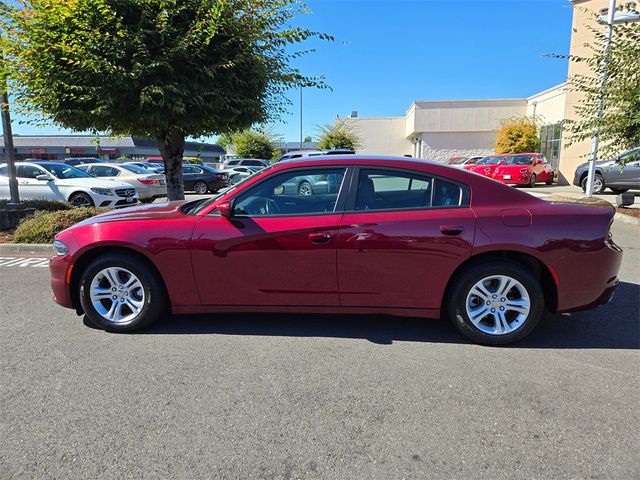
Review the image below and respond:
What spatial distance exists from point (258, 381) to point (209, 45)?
5.61 metres

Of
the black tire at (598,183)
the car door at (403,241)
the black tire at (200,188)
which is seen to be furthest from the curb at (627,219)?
the black tire at (200,188)

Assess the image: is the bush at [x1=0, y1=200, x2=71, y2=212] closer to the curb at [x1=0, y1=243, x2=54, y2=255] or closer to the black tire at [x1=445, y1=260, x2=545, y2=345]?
the curb at [x1=0, y1=243, x2=54, y2=255]

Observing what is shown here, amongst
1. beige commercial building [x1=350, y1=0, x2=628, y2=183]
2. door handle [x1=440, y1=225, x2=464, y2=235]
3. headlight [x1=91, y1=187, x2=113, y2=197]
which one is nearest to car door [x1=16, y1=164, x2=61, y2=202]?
headlight [x1=91, y1=187, x2=113, y2=197]

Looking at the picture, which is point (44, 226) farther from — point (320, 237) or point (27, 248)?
point (320, 237)

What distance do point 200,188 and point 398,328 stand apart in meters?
16.1

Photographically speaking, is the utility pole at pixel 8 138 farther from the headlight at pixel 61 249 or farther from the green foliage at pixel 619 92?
the green foliage at pixel 619 92

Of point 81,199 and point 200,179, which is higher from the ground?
point 200,179

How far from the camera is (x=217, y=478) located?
217 centimetres

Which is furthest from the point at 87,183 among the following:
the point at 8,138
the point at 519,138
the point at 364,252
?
the point at 519,138

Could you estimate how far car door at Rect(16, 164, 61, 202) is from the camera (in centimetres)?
1088

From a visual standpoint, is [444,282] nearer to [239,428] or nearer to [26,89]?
[239,428]

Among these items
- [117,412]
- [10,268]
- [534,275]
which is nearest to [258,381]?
[117,412]

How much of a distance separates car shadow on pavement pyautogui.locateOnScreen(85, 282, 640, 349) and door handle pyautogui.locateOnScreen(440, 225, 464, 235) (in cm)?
99

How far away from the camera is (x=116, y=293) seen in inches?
154
